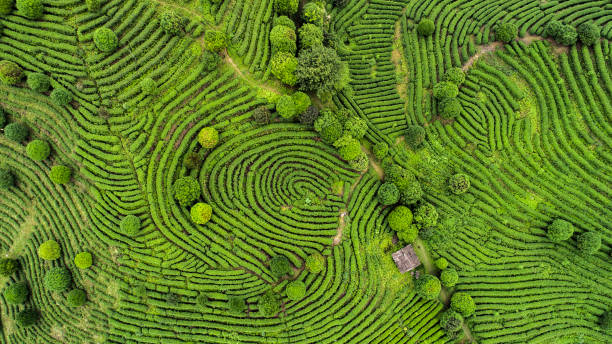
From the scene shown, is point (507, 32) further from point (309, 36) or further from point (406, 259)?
point (406, 259)

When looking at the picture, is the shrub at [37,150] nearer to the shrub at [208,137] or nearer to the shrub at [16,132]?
the shrub at [16,132]

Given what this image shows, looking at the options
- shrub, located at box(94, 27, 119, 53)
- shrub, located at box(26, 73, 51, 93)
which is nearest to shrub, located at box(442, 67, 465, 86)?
shrub, located at box(94, 27, 119, 53)

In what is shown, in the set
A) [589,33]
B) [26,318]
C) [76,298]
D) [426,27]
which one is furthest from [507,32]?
[26,318]

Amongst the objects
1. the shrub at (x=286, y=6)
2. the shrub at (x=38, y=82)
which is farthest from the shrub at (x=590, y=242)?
the shrub at (x=38, y=82)

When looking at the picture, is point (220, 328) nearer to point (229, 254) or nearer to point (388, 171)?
point (229, 254)

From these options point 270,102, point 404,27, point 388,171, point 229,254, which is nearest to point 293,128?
point 270,102

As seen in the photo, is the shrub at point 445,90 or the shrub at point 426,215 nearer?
the shrub at point 426,215
